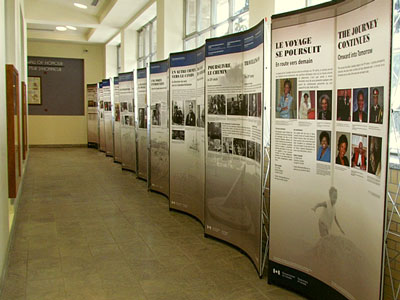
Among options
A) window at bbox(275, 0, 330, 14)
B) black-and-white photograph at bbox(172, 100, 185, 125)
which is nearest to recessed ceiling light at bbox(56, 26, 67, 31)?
black-and-white photograph at bbox(172, 100, 185, 125)

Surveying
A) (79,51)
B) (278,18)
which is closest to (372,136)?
(278,18)

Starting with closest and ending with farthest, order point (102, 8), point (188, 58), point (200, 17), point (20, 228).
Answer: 1. point (20, 228)
2. point (188, 58)
3. point (200, 17)
4. point (102, 8)

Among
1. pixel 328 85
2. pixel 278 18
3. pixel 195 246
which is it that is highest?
pixel 278 18

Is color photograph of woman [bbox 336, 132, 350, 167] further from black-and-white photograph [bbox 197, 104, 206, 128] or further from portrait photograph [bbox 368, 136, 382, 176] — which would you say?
black-and-white photograph [bbox 197, 104, 206, 128]

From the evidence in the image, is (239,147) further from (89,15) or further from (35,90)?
(35,90)

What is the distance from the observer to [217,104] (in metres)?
4.83

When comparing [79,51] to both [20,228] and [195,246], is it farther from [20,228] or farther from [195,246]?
[195,246]

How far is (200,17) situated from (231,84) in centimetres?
470

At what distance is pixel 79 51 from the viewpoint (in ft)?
56.9

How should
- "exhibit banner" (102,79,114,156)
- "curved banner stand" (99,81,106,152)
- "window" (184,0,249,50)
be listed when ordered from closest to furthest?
1. "window" (184,0,249,50)
2. "exhibit banner" (102,79,114,156)
3. "curved banner stand" (99,81,106,152)

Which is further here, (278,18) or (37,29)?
(37,29)

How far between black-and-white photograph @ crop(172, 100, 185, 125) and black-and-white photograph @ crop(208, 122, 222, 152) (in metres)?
1.27

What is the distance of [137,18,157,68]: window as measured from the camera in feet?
39.9

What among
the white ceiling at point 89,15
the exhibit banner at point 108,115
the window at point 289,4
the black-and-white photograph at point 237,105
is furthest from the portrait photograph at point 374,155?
the exhibit banner at point 108,115
